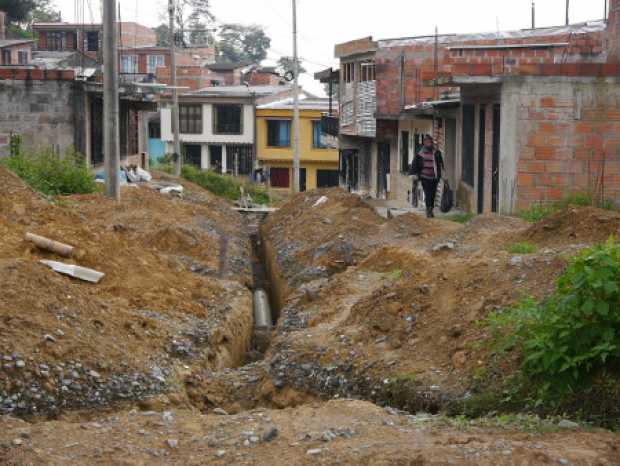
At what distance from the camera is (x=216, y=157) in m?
57.3

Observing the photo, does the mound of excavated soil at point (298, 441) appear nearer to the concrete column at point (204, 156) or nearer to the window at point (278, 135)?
the window at point (278, 135)

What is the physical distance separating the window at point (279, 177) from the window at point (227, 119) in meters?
2.68

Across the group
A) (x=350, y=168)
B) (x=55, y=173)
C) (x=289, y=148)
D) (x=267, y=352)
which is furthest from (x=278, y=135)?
(x=267, y=352)

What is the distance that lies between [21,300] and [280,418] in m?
3.68

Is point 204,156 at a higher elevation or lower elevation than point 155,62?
lower

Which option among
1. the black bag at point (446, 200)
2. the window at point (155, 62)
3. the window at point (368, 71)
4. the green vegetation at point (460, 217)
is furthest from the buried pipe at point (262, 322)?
the window at point (155, 62)

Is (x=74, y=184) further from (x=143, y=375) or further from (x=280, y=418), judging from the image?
(x=280, y=418)

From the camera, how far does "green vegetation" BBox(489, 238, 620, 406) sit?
7781 mm

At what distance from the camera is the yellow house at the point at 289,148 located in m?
54.7

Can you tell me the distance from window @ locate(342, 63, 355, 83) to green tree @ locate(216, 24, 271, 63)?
56.1 m

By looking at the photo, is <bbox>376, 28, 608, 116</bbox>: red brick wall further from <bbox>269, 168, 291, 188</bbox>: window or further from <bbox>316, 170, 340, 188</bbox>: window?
<bbox>269, 168, 291, 188</bbox>: window

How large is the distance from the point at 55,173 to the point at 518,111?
9.76 m

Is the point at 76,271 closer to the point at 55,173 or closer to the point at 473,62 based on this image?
the point at 55,173

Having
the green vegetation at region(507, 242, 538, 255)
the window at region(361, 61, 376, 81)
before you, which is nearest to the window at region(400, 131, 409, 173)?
the window at region(361, 61, 376, 81)
